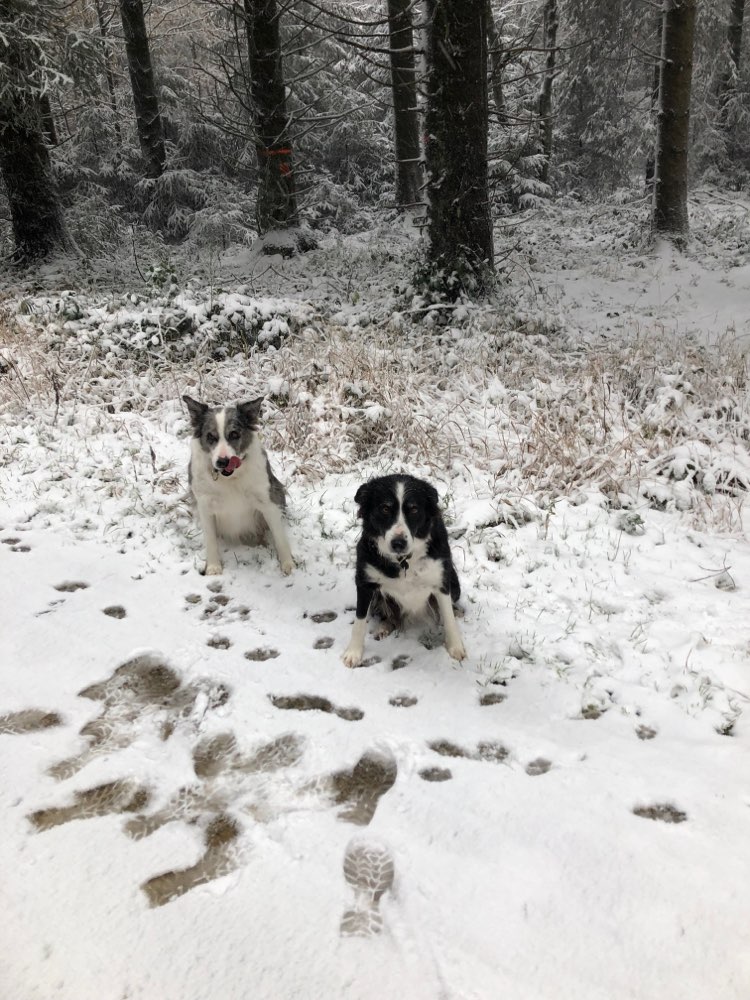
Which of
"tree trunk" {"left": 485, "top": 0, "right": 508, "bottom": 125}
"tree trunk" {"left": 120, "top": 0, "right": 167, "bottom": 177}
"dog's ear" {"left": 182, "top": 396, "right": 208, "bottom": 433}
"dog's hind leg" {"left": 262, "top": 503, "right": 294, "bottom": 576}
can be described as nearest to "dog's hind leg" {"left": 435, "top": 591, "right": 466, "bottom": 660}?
"dog's hind leg" {"left": 262, "top": 503, "right": 294, "bottom": 576}

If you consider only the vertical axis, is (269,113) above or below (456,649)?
above

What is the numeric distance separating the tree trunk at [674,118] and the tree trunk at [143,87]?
12870 mm

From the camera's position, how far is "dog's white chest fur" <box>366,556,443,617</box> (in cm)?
354

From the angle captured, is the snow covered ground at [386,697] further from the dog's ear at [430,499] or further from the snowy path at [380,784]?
the dog's ear at [430,499]

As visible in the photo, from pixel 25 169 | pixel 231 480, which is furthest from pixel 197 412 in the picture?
pixel 25 169

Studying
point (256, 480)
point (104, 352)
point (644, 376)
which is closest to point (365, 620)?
point (256, 480)

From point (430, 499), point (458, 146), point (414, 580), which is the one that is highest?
point (458, 146)

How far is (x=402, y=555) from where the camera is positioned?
3.39 metres

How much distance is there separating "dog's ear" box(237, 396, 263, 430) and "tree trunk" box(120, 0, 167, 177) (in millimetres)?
16316

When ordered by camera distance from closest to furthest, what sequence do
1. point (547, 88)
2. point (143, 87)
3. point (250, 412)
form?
point (250, 412)
point (143, 87)
point (547, 88)

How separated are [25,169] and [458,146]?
8307 millimetres

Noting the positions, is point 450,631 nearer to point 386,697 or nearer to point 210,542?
point 386,697

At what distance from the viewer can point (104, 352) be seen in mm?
7918

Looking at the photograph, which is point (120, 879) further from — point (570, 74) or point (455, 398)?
point (570, 74)
